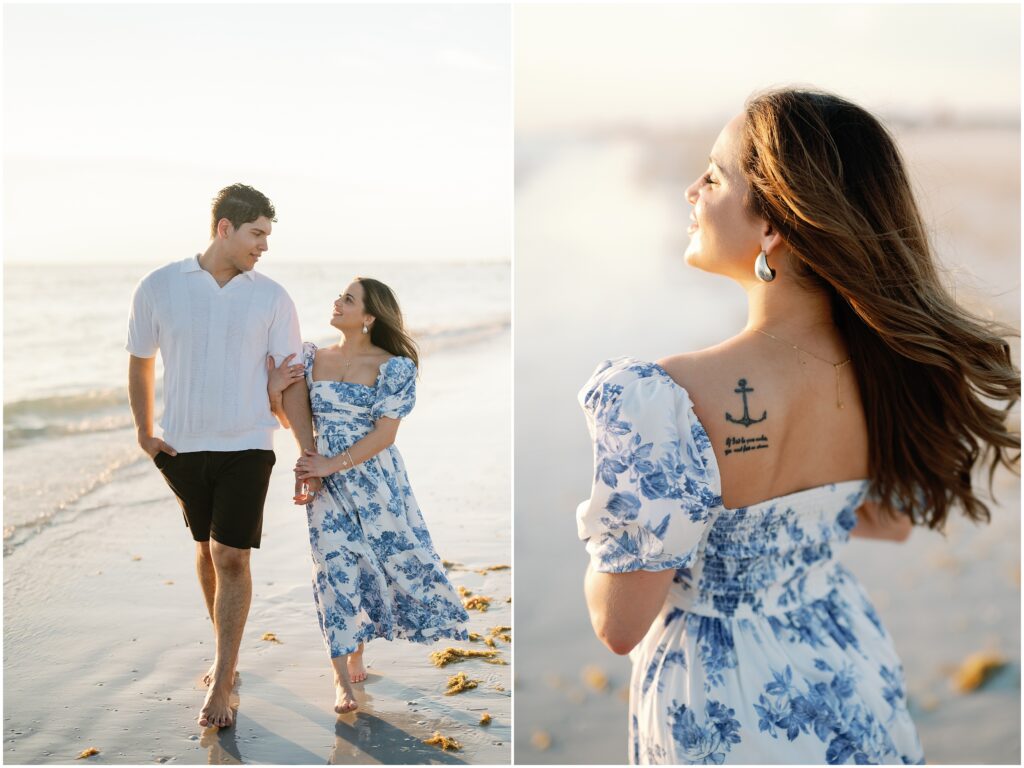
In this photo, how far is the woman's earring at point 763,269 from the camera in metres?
1.57

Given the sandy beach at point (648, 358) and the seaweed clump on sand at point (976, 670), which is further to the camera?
the seaweed clump on sand at point (976, 670)

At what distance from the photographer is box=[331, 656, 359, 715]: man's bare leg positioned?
297cm

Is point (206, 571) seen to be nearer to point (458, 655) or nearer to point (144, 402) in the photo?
point (144, 402)

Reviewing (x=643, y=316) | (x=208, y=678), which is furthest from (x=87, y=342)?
(x=208, y=678)


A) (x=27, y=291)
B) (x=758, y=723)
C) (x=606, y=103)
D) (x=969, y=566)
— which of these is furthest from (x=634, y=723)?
(x=27, y=291)

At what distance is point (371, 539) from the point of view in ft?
10.3

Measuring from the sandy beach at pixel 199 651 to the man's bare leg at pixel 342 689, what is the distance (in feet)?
0.10

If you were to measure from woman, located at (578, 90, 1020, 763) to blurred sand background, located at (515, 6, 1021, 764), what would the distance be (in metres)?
0.43

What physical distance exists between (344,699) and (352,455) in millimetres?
772

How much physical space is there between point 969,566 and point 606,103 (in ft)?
14.1

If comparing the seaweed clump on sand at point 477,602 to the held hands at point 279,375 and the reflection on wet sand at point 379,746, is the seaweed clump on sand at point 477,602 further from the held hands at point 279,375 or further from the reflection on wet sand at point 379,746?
the held hands at point 279,375

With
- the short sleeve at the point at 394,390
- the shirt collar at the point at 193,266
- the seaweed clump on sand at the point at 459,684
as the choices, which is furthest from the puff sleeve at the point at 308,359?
the seaweed clump on sand at the point at 459,684

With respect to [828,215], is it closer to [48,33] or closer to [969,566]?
[969,566]

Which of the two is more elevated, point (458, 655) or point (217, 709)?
point (217, 709)
